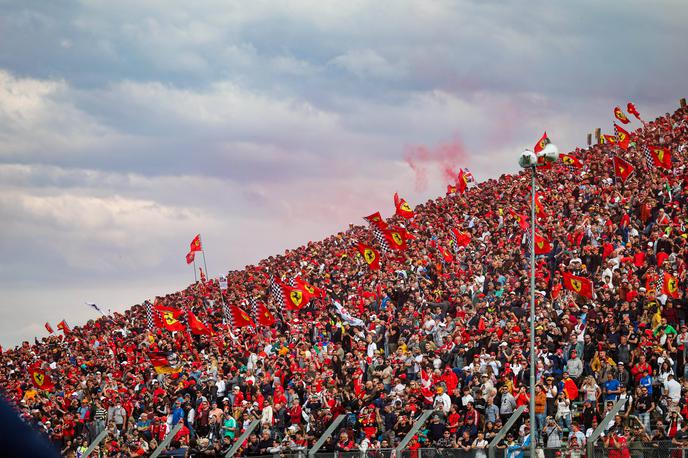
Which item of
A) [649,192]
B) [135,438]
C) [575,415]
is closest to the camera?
[575,415]

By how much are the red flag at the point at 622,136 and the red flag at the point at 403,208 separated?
9.20 m

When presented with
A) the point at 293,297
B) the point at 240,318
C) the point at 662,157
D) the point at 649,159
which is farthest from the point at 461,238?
the point at 240,318

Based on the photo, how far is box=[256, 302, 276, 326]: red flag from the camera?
112 ft

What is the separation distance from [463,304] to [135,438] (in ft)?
31.0

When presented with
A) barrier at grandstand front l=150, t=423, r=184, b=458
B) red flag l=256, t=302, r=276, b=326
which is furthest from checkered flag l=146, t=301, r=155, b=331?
barrier at grandstand front l=150, t=423, r=184, b=458

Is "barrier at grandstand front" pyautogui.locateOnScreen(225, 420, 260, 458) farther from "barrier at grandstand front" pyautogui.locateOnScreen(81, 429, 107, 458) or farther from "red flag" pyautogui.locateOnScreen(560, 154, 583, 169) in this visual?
"red flag" pyautogui.locateOnScreen(560, 154, 583, 169)

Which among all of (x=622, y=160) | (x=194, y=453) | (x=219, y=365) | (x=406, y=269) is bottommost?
(x=194, y=453)

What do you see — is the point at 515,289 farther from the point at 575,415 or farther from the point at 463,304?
the point at 575,415

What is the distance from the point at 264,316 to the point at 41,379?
31.5 ft

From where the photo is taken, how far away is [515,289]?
27719 millimetres

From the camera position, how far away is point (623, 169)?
33969 mm

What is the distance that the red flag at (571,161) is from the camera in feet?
137

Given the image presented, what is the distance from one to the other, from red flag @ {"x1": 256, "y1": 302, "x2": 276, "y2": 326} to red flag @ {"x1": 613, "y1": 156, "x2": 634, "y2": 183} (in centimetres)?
1248

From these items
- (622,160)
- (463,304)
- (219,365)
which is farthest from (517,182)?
(219,365)
